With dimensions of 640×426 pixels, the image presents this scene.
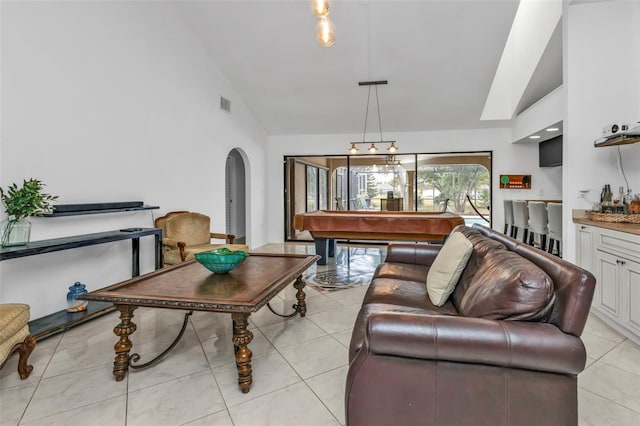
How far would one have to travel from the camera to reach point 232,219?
7.52 m

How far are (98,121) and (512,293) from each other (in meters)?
3.75

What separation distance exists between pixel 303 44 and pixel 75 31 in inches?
106

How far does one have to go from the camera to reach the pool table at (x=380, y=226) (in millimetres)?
4430

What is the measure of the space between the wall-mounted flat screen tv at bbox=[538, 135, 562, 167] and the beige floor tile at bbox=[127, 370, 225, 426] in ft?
20.4

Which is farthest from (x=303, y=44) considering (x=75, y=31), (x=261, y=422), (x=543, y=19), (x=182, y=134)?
(x=261, y=422)

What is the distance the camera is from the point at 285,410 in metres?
1.75

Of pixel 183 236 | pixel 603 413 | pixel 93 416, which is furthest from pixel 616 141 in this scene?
pixel 183 236

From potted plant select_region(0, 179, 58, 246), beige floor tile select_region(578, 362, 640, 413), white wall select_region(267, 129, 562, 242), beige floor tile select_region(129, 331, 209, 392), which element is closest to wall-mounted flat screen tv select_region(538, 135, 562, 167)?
white wall select_region(267, 129, 562, 242)

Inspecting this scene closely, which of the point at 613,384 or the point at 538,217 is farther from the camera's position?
the point at 538,217

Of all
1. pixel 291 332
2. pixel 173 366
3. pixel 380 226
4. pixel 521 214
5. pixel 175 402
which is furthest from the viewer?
pixel 521 214

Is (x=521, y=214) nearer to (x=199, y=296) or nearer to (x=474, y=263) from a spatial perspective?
(x=474, y=263)

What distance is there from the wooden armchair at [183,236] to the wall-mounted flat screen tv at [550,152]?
5325 mm

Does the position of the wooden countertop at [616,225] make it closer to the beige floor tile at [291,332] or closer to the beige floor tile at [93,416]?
the beige floor tile at [291,332]

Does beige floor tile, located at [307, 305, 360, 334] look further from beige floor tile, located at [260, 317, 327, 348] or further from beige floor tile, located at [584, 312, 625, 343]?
beige floor tile, located at [584, 312, 625, 343]
